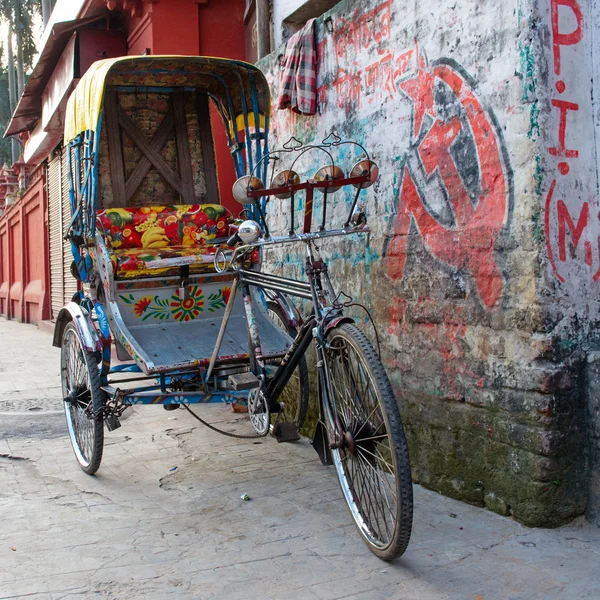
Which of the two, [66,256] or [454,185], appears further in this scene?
[66,256]

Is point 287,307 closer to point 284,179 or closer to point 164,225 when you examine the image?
point 164,225

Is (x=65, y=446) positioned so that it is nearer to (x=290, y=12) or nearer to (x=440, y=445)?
(x=440, y=445)

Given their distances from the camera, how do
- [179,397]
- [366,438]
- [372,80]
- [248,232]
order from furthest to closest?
[372,80]
[179,397]
[248,232]
[366,438]

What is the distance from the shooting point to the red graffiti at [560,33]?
333cm

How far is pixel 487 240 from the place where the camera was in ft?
11.8

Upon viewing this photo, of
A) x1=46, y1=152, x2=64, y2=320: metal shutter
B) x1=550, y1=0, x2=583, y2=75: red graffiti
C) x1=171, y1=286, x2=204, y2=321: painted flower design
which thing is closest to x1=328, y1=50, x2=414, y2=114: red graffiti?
x1=550, y1=0, x2=583, y2=75: red graffiti

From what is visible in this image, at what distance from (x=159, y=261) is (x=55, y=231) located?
37.7 feet

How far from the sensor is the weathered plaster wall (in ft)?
10.9

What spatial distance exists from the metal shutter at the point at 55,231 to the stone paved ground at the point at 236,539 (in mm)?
10120

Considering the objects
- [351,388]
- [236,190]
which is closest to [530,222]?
[351,388]

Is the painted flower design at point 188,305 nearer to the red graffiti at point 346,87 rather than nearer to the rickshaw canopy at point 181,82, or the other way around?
the rickshaw canopy at point 181,82

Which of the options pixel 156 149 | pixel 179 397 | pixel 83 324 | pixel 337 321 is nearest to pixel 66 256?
pixel 156 149

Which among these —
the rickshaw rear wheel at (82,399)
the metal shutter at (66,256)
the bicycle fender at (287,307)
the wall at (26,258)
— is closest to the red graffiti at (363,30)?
the bicycle fender at (287,307)

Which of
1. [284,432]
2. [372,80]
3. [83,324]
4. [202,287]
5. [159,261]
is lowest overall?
[284,432]
